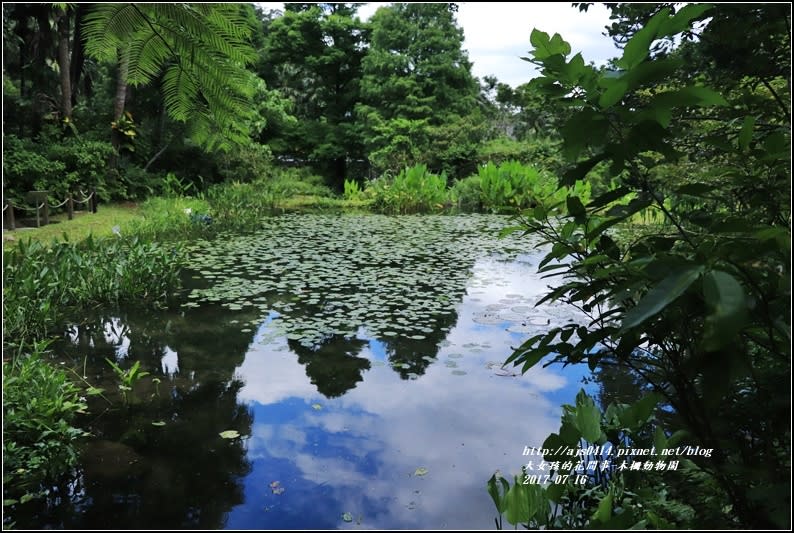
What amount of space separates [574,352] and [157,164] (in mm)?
14351

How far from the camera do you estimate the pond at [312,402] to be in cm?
234

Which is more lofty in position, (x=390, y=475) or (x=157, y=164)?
(x=157, y=164)

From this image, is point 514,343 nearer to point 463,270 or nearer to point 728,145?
point 463,270

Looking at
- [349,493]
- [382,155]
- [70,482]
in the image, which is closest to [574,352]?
[349,493]

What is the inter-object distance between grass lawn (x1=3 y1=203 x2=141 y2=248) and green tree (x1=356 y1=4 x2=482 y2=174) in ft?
27.6

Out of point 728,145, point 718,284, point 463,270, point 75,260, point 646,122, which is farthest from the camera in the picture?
point 463,270

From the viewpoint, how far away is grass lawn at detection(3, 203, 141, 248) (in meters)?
7.39

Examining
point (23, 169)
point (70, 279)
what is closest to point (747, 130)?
point (70, 279)

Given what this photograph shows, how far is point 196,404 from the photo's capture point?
3.27 metres

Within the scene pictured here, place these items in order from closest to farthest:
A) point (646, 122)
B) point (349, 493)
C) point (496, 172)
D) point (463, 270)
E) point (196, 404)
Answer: point (646, 122), point (349, 493), point (196, 404), point (463, 270), point (496, 172)

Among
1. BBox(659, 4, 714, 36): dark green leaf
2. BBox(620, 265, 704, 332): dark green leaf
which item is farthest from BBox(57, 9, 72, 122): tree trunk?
BBox(620, 265, 704, 332): dark green leaf

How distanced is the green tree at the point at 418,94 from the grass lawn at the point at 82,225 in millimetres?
8426

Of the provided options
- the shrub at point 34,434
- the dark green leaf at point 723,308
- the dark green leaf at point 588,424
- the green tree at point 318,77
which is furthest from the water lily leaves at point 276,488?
the green tree at point 318,77

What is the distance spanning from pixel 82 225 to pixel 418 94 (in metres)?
12.0
